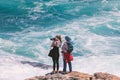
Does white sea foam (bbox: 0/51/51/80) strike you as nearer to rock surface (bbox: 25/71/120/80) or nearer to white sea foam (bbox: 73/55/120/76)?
white sea foam (bbox: 73/55/120/76)

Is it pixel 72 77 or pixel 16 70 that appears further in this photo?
pixel 16 70

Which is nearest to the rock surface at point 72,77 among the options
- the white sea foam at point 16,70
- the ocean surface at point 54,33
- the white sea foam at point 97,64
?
the white sea foam at point 16,70

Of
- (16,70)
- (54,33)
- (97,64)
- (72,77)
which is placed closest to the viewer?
(72,77)

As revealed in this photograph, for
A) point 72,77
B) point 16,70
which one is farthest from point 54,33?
point 72,77

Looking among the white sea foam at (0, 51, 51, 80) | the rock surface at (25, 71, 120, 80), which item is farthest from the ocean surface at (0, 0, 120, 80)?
the rock surface at (25, 71, 120, 80)

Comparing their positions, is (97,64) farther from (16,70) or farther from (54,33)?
(54,33)

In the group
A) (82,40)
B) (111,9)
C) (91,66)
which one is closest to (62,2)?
(111,9)

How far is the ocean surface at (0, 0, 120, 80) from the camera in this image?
27.5 meters

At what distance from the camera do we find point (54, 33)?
36.6 metres

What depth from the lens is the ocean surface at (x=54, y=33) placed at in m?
27.5

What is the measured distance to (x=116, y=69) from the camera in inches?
1073

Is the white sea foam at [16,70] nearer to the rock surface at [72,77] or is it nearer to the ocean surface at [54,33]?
the ocean surface at [54,33]

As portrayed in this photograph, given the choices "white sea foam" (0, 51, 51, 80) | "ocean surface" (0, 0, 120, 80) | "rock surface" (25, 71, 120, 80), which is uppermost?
"ocean surface" (0, 0, 120, 80)

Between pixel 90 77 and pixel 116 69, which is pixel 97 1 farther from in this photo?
pixel 90 77
